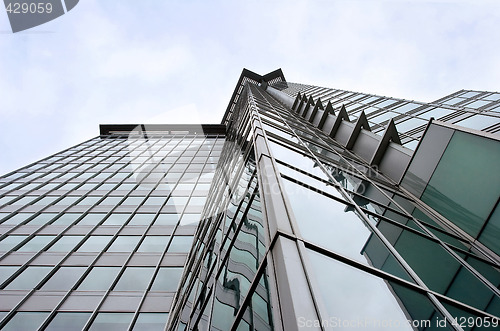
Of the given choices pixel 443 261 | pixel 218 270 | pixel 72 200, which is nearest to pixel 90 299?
pixel 218 270

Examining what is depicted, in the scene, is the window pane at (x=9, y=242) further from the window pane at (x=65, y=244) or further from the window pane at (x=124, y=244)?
the window pane at (x=124, y=244)

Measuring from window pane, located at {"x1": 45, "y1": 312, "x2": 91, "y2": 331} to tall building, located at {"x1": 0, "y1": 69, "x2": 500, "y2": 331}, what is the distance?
6 centimetres

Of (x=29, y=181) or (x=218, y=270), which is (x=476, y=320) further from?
(x=29, y=181)

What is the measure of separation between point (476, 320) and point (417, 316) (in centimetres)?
110

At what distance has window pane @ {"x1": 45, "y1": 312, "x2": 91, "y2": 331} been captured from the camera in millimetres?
11281

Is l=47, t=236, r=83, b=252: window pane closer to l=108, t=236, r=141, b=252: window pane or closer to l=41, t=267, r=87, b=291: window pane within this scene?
l=41, t=267, r=87, b=291: window pane

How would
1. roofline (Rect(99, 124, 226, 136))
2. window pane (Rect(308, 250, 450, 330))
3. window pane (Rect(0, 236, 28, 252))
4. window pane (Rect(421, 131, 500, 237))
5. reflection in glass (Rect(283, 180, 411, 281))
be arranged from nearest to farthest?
window pane (Rect(308, 250, 450, 330))
reflection in glass (Rect(283, 180, 411, 281))
window pane (Rect(421, 131, 500, 237))
window pane (Rect(0, 236, 28, 252))
roofline (Rect(99, 124, 226, 136))

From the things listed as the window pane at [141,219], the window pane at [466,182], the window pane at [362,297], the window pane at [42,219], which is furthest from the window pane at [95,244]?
the window pane at [362,297]

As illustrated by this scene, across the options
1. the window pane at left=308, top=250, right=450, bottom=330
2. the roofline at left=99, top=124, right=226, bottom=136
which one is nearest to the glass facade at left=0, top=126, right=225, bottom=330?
the window pane at left=308, top=250, right=450, bottom=330

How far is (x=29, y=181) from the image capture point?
25172 mm

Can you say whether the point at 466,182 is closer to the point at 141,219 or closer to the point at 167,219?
the point at 167,219

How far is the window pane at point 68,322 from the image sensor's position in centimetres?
1128

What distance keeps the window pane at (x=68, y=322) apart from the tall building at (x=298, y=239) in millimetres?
57

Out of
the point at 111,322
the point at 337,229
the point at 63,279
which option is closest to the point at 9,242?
the point at 63,279
